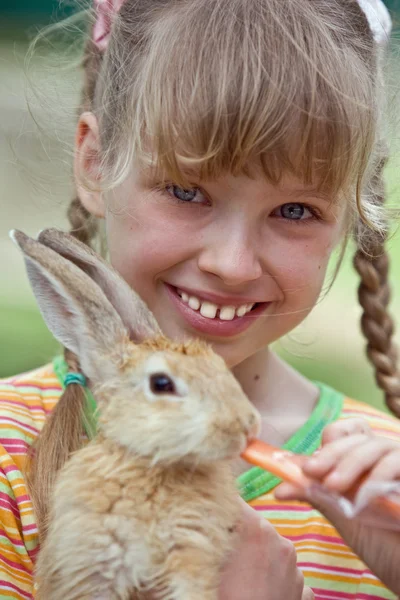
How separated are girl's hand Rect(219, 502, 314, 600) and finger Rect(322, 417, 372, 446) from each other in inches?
4.6

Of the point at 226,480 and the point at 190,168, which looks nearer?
the point at 226,480

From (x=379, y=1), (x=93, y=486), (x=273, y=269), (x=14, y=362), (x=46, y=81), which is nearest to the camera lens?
(x=93, y=486)

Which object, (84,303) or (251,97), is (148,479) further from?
(251,97)

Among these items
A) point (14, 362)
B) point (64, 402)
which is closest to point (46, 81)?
point (64, 402)

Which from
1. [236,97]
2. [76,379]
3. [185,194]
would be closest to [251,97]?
[236,97]

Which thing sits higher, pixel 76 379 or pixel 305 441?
pixel 76 379

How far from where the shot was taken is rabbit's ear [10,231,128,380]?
782 mm

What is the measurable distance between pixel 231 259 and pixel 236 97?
0.64ft

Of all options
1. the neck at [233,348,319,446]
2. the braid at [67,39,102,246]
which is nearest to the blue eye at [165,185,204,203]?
the braid at [67,39,102,246]

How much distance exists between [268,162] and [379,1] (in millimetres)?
422

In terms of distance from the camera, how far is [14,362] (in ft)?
7.54

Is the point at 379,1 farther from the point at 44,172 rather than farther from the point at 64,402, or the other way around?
the point at 64,402

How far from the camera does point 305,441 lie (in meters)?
1.30

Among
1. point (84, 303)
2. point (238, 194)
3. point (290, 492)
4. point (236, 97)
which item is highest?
point (236, 97)
